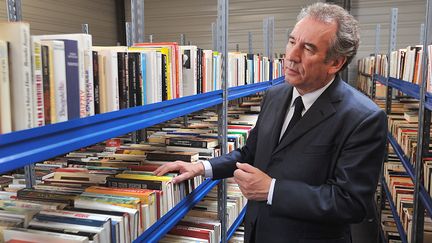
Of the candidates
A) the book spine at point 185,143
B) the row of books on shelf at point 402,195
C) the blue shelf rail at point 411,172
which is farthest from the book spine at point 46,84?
the row of books on shelf at point 402,195

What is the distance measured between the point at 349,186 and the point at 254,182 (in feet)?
1.19

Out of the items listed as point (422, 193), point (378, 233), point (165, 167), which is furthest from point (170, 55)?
point (378, 233)

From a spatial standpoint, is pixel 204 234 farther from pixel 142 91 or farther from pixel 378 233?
pixel 378 233

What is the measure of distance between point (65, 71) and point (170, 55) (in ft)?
2.24

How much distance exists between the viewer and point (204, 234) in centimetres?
202

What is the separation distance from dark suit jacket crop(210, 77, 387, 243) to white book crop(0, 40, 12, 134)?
0.99 metres

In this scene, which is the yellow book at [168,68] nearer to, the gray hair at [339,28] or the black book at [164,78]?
the black book at [164,78]

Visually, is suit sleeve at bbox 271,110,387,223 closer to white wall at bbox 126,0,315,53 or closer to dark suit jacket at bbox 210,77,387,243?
dark suit jacket at bbox 210,77,387,243

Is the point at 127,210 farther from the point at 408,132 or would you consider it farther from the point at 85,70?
the point at 408,132

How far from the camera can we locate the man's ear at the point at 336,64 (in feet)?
4.65

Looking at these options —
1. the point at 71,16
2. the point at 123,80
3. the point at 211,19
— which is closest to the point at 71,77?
the point at 123,80

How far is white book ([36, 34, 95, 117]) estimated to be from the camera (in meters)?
0.98

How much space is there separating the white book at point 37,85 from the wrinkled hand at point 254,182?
0.85 metres

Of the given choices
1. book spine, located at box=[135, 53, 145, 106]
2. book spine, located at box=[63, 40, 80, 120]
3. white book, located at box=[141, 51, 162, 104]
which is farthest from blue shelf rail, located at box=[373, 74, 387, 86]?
book spine, located at box=[63, 40, 80, 120]
